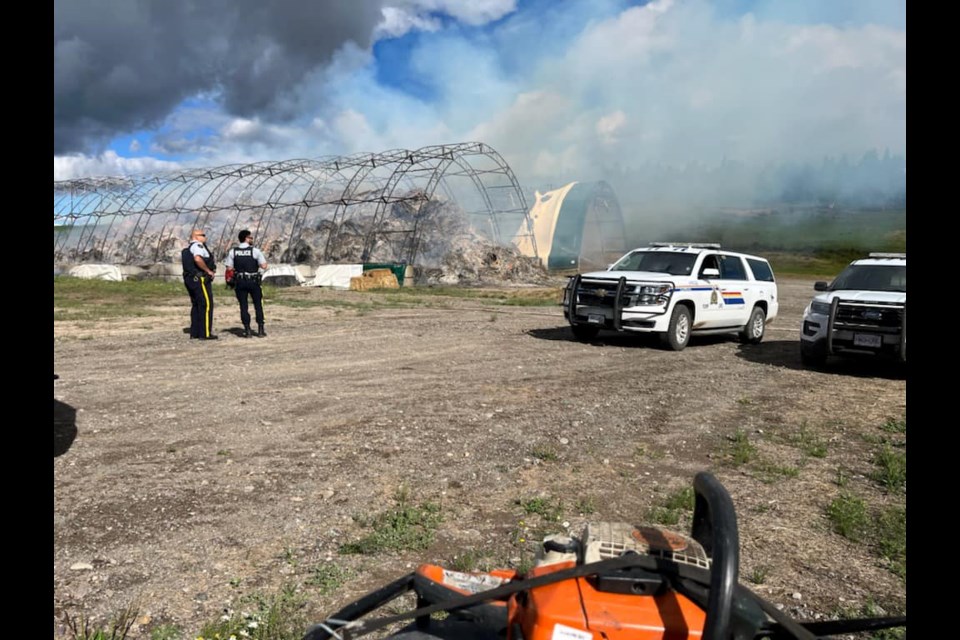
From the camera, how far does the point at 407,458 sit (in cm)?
568

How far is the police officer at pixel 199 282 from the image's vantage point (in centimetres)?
1212

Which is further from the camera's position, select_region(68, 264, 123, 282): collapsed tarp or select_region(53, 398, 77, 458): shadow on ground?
select_region(68, 264, 123, 282): collapsed tarp

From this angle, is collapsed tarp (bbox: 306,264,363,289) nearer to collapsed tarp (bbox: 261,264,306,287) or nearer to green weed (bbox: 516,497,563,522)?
collapsed tarp (bbox: 261,264,306,287)

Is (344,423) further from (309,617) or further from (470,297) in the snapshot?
(470,297)

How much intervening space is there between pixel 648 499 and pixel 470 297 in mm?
20501

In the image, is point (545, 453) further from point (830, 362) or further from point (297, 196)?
point (297, 196)

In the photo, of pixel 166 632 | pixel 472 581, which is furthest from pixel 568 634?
pixel 166 632

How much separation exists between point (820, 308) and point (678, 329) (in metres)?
2.43

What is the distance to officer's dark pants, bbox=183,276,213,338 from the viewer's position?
12.1m

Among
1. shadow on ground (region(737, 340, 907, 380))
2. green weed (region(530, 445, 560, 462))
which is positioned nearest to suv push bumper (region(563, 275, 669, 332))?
shadow on ground (region(737, 340, 907, 380))

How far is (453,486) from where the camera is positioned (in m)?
5.07

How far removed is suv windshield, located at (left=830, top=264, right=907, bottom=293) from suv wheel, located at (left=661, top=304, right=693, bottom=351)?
2.36m
